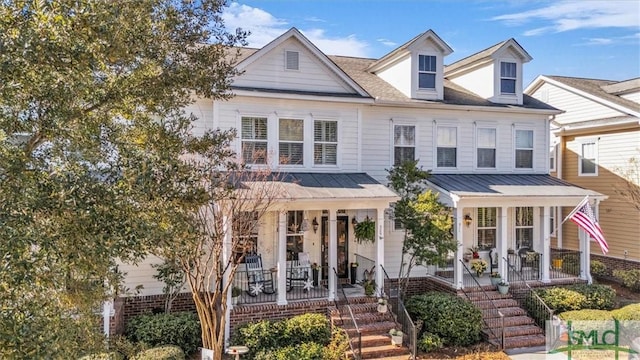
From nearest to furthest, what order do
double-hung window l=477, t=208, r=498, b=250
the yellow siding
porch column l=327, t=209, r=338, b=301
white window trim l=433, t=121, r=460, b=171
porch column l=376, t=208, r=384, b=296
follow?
porch column l=327, t=209, r=338, b=301, porch column l=376, t=208, r=384, b=296, white window trim l=433, t=121, r=460, b=171, double-hung window l=477, t=208, r=498, b=250, the yellow siding

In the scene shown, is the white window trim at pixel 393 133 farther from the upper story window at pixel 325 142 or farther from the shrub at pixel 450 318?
the shrub at pixel 450 318

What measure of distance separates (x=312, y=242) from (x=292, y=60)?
6472 millimetres

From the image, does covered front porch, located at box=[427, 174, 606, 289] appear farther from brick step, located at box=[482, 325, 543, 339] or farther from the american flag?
brick step, located at box=[482, 325, 543, 339]

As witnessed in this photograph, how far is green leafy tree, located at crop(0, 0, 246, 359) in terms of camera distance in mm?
4508

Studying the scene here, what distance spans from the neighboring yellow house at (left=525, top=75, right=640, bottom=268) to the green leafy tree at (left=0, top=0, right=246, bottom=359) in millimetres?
18611

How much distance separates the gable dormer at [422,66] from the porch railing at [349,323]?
8087 millimetres

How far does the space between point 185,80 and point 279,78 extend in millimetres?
7945

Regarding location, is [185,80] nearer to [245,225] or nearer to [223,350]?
A: [245,225]

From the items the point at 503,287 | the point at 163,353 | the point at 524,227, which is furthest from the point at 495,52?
the point at 163,353

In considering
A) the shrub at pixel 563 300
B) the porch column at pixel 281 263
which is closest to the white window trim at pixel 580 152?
the shrub at pixel 563 300

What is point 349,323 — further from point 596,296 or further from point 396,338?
point 596,296

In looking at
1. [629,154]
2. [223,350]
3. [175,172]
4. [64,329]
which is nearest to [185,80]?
[175,172]

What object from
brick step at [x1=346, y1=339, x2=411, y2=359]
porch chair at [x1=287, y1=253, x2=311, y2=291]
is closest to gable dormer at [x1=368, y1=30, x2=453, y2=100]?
porch chair at [x1=287, y1=253, x2=311, y2=291]

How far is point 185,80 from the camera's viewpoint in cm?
724
